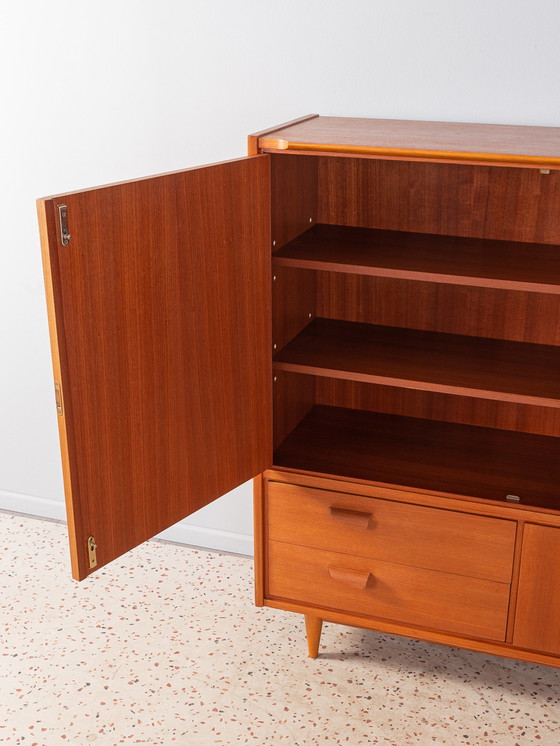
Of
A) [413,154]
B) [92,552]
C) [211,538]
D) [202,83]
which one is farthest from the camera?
[211,538]

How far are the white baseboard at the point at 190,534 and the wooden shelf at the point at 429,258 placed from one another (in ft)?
3.59

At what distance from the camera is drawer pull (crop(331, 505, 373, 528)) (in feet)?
6.63

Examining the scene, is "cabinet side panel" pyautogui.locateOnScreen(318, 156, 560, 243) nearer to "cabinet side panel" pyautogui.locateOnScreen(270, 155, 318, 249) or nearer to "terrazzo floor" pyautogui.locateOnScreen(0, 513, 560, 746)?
"cabinet side panel" pyautogui.locateOnScreen(270, 155, 318, 249)

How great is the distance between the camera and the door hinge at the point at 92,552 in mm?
1571

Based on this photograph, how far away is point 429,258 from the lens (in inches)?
76.8

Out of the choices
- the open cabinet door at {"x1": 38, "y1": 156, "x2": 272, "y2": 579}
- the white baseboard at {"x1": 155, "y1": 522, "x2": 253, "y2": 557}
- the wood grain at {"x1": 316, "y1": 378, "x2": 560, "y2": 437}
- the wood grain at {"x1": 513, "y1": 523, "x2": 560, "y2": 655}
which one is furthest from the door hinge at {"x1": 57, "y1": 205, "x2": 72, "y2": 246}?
the white baseboard at {"x1": 155, "y1": 522, "x2": 253, "y2": 557}

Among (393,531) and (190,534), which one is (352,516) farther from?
(190,534)

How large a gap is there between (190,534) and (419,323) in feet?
3.55

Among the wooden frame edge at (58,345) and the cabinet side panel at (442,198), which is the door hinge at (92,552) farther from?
the cabinet side panel at (442,198)

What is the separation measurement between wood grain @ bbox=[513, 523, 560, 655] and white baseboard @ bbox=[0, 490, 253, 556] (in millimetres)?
1016

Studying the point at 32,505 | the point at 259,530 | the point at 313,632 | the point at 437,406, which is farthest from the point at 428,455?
the point at 32,505

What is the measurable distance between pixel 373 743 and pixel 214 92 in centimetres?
167

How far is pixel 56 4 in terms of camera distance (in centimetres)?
240

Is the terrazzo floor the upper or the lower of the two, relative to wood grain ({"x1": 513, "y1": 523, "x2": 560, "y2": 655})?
lower
